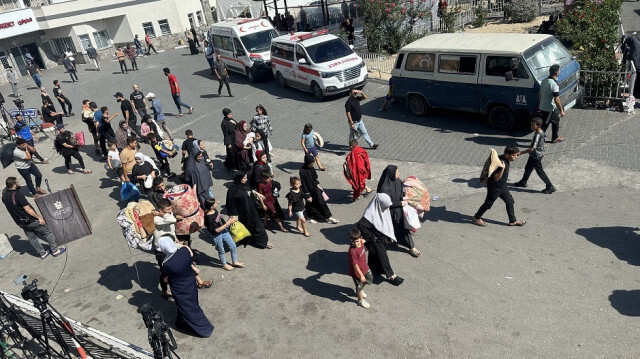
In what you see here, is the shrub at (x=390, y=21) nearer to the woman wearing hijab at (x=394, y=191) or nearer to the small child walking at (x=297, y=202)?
the small child walking at (x=297, y=202)

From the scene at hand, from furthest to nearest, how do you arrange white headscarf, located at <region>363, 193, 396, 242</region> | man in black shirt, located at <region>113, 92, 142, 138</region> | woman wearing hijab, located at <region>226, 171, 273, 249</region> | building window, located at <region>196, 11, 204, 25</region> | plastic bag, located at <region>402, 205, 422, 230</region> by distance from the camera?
1. building window, located at <region>196, 11, 204, 25</region>
2. man in black shirt, located at <region>113, 92, 142, 138</region>
3. woman wearing hijab, located at <region>226, 171, 273, 249</region>
4. plastic bag, located at <region>402, 205, 422, 230</region>
5. white headscarf, located at <region>363, 193, 396, 242</region>

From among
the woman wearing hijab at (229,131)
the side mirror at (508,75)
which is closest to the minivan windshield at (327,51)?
the woman wearing hijab at (229,131)

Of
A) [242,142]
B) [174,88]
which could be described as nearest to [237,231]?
[242,142]

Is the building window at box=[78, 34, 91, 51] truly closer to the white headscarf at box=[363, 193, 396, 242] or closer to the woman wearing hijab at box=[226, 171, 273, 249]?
the woman wearing hijab at box=[226, 171, 273, 249]

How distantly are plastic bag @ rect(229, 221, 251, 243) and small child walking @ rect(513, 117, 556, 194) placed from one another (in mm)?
5288

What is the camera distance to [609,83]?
12.0 meters

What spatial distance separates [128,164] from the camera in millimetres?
10617

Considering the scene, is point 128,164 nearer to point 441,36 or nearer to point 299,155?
point 299,155

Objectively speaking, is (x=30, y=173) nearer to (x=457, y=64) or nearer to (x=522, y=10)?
(x=457, y=64)

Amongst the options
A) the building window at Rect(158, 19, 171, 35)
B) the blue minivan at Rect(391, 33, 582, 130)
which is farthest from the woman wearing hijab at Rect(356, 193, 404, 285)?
the building window at Rect(158, 19, 171, 35)

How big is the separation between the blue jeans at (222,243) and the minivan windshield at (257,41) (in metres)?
14.0

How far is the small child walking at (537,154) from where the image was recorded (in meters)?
8.87

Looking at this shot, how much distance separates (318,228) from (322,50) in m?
9.52

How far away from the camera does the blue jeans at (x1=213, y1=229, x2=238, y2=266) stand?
25.8 feet
